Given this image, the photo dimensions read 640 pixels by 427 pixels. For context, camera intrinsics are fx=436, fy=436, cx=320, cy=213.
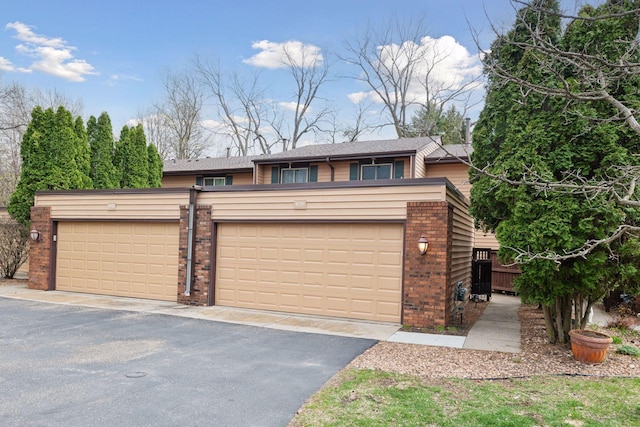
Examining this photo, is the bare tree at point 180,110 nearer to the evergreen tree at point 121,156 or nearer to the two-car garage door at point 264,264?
the evergreen tree at point 121,156

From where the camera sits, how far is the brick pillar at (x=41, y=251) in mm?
12422

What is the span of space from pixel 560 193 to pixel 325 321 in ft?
16.7

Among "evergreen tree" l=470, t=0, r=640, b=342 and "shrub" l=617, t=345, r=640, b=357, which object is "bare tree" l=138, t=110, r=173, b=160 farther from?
"shrub" l=617, t=345, r=640, b=357

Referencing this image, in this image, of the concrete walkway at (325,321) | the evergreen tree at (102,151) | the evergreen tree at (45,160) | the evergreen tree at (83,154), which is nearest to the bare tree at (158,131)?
the evergreen tree at (102,151)

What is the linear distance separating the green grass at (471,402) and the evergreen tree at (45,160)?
13008 millimetres

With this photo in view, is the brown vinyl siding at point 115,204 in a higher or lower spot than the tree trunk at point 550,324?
higher

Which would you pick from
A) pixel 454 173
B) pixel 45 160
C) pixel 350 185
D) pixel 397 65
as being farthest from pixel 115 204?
pixel 397 65

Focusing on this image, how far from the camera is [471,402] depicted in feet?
14.7

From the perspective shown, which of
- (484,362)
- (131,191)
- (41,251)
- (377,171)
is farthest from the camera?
(377,171)

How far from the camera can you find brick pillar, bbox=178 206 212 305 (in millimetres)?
10469

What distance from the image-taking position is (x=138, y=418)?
402 cm

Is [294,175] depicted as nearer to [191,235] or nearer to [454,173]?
[454,173]

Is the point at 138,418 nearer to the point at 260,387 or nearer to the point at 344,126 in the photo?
the point at 260,387

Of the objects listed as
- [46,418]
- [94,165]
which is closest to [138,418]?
[46,418]
